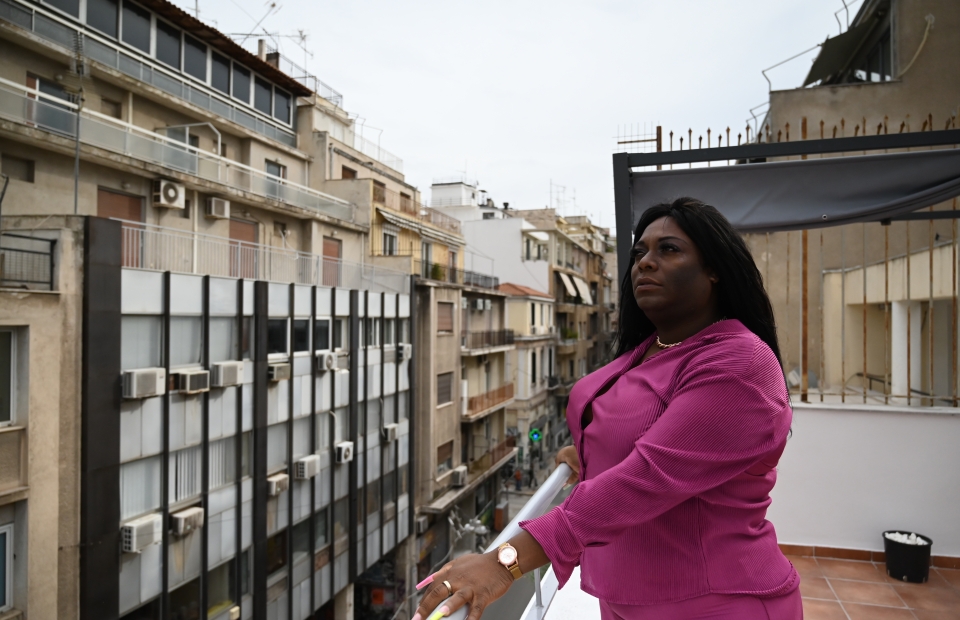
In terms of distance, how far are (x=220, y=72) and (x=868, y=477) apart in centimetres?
1779

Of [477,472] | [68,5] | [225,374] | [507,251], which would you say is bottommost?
[477,472]

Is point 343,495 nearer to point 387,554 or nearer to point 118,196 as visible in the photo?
point 387,554

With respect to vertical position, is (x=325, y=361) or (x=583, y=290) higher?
(x=583, y=290)

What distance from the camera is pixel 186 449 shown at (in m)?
11.8

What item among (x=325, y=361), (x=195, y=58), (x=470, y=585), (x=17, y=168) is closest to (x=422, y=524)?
(x=325, y=361)

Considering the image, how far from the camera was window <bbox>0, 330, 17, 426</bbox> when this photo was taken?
8.79m

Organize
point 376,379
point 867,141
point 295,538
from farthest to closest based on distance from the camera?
1. point 376,379
2. point 295,538
3. point 867,141

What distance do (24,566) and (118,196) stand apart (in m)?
7.39

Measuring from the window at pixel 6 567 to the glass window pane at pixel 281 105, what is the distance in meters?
14.3

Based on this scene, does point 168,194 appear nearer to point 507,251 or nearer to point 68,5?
point 68,5

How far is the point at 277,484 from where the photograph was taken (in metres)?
14.0

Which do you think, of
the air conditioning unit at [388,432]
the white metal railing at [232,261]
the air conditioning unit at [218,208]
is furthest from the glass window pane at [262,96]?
the air conditioning unit at [388,432]

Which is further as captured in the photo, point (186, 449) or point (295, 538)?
point (295, 538)

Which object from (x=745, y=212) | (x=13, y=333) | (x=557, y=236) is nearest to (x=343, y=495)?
(x=13, y=333)
